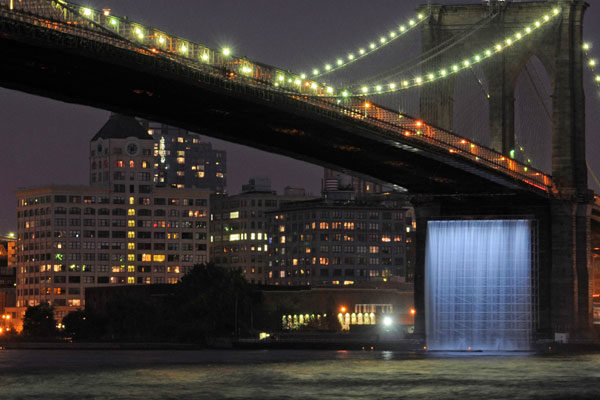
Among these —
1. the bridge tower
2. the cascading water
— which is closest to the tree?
the cascading water

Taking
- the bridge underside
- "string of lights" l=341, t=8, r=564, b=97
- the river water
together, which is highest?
"string of lights" l=341, t=8, r=564, b=97

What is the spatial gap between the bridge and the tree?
66.5 meters

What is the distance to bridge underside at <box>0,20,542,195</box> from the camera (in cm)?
5231

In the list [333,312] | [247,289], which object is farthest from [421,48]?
[333,312]

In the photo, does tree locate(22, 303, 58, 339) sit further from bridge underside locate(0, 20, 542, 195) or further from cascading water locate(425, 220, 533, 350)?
bridge underside locate(0, 20, 542, 195)

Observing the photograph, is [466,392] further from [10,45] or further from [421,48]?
[421,48]

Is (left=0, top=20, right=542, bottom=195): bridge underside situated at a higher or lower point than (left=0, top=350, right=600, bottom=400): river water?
higher

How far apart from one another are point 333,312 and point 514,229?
185ft

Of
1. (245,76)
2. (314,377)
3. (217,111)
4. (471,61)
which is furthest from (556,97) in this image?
(245,76)

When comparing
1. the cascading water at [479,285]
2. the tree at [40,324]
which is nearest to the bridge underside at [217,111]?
the cascading water at [479,285]

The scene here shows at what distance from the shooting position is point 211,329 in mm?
112125

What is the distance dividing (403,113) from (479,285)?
17.0 metres

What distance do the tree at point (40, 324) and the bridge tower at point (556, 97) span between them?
70.6 m

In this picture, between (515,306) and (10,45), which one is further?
(515,306)
